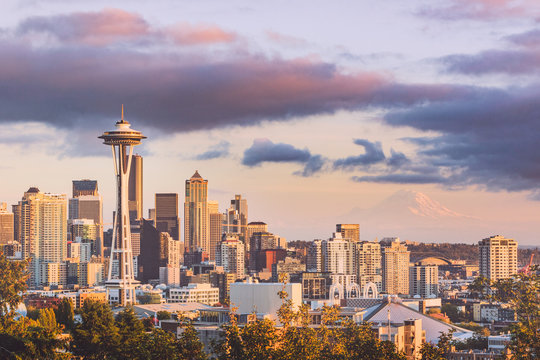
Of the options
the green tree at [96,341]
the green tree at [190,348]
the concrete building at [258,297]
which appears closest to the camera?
the green tree at [190,348]

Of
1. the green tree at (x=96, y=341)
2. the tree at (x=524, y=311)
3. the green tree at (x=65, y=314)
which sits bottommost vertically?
the green tree at (x=65, y=314)

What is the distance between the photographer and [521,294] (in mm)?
82375

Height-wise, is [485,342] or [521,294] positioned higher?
[521,294]

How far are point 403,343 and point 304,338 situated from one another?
73.3 m

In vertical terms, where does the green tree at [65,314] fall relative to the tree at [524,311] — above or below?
below

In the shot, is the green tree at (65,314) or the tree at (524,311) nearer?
the tree at (524,311)

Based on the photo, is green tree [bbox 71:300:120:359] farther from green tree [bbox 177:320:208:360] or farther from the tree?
the tree

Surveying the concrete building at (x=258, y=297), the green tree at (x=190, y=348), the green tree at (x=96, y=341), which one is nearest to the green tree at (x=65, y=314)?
the concrete building at (x=258, y=297)

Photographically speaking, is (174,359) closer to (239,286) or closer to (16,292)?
(239,286)

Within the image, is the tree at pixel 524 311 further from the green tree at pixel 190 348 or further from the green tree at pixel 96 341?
the green tree at pixel 96 341

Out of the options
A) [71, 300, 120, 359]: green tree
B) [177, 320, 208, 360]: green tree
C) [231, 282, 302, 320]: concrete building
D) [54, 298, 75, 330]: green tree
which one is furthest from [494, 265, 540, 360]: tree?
[54, 298, 75, 330]: green tree

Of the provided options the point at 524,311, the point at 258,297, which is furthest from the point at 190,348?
the point at 258,297

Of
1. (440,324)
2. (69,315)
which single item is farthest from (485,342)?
(69,315)

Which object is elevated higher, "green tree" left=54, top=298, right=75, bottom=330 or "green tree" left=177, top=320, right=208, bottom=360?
"green tree" left=177, top=320, right=208, bottom=360
